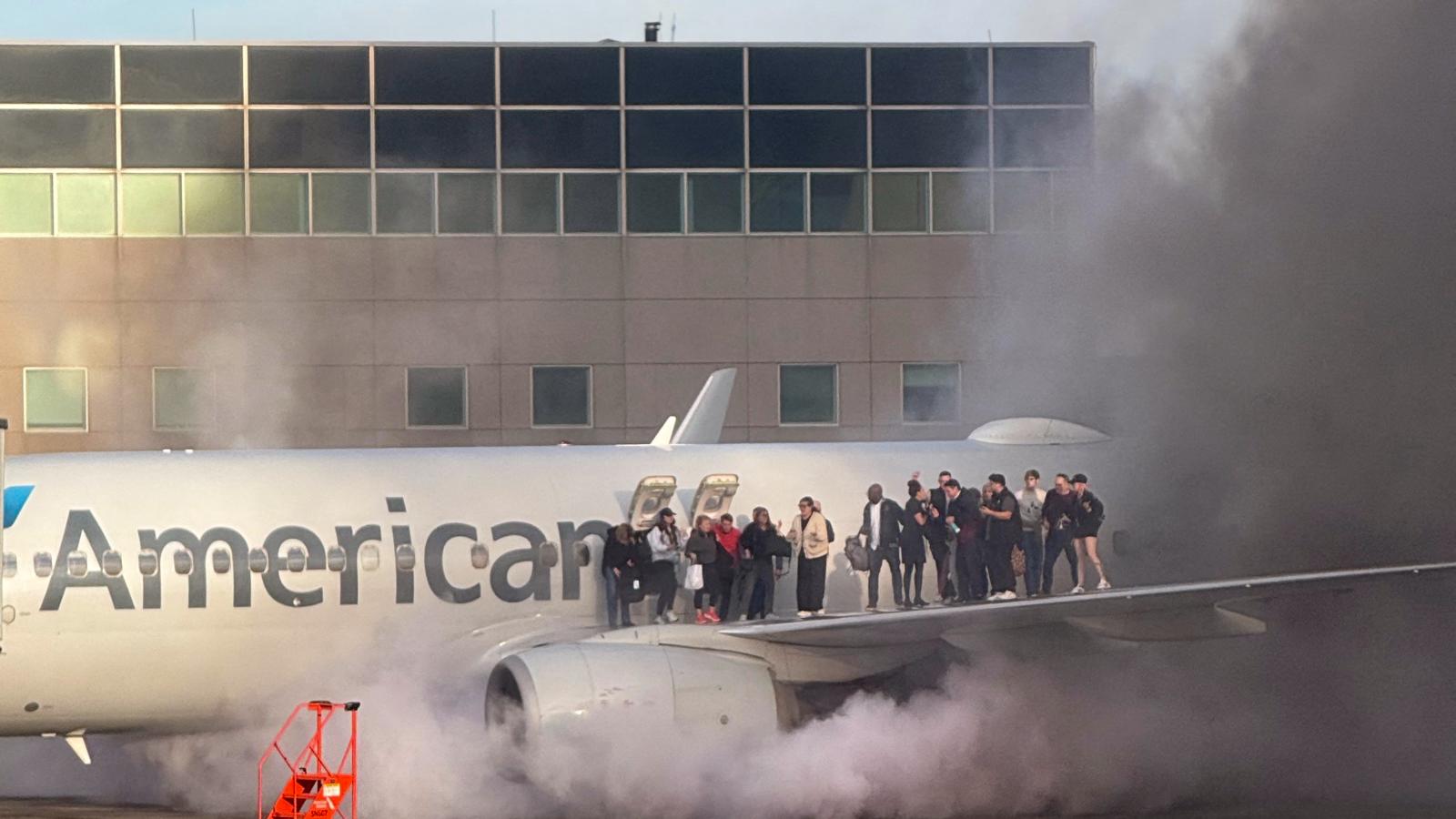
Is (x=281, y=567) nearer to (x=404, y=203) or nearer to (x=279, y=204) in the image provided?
(x=404, y=203)

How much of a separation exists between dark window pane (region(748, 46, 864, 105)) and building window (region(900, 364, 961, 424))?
14.6 ft

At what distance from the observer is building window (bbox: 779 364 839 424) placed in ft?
112

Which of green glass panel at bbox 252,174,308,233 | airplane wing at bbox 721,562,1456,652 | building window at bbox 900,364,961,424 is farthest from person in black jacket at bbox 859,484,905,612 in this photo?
green glass panel at bbox 252,174,308,233

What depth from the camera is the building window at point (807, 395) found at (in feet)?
112

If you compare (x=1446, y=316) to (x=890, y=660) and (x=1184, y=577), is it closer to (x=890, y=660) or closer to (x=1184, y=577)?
(x=1184, y=577)

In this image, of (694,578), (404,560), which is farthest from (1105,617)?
(404,560)

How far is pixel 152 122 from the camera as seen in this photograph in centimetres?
3334

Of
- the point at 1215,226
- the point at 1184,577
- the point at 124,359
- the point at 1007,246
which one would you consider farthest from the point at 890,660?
the point at 124,359

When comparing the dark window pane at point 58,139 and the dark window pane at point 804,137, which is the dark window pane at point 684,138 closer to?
the dark window pane at point 804,137

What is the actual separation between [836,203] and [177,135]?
10.3m

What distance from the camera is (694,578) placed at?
64.0ft

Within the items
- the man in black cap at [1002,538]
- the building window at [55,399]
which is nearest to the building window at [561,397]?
the building window at [55,399]

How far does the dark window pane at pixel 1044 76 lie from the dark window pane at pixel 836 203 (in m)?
2.62

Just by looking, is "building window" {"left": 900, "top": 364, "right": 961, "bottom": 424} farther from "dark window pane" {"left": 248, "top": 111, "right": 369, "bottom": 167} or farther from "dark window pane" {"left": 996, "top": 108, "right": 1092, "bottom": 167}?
"dark window pane" {"left": 248, "top": 111, "right": 369, "bottom": 167}
